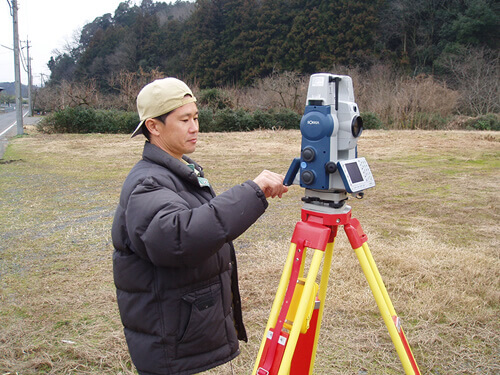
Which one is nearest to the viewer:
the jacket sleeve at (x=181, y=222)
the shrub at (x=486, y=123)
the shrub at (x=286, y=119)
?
the jacket sleeve at (x=181, y=222)

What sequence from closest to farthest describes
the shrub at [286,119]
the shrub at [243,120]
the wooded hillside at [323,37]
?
the shrub at [243,120]
the shrub at [286,119]
the wooded hillside at [323,37]

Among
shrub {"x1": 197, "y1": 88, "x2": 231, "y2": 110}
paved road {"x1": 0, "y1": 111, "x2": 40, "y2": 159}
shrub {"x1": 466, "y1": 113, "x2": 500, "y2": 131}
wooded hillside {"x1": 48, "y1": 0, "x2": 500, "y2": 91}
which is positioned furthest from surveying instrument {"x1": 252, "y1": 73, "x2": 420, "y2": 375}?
wooded hillside {"x1": 48, "y1": 0, "x2": 500, "y2": 91}

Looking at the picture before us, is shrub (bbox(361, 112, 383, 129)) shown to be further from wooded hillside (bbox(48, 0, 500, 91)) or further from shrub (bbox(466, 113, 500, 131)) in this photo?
wooded hillside (bbox(48, 0, 500, 91))

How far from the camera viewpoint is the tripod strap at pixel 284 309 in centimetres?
179

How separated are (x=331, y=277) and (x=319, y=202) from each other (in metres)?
2.20

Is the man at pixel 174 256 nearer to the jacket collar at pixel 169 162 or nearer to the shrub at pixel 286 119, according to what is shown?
the jacket collar at pixel 169 162

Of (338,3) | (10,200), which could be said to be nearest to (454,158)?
(10,200)

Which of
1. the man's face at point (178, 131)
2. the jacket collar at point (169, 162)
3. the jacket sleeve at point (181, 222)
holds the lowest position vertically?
the jacket sleeve at point (181, 222)

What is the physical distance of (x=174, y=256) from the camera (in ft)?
4.59

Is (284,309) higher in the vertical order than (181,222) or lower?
lower

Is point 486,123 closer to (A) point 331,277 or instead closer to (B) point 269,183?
(A) point 331,277

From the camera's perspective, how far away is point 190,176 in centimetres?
166

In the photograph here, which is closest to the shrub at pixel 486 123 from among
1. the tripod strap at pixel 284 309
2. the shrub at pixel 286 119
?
the shrub at pixel 286 119

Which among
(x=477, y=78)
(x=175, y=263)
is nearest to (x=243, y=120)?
(x=477, y=78)
